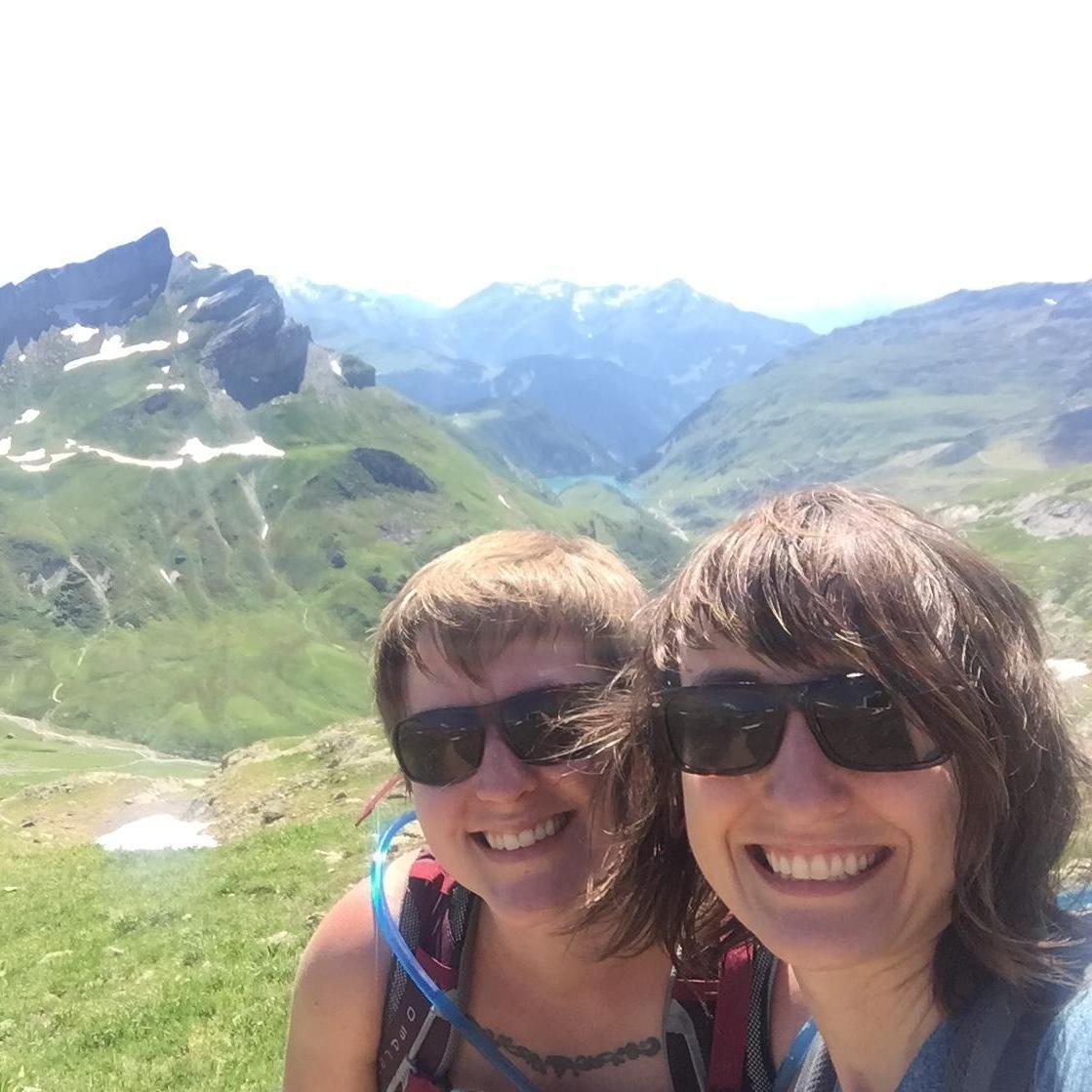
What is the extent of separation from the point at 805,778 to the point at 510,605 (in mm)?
1701

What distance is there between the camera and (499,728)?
4.50m

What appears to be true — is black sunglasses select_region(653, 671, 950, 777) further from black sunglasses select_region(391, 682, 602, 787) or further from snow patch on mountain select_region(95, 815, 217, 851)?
snow patch on mountain select_region(95, 815, 217, 851)

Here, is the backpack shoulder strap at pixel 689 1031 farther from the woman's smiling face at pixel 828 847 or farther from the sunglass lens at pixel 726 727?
the sunglass lens at pixel 726 727

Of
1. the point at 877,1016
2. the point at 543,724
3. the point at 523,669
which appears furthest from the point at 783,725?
the point at 523,669

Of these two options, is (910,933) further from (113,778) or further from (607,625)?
(113,778)

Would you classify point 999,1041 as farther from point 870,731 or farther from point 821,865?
point 870,731

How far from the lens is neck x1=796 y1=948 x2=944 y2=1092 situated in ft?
10.5

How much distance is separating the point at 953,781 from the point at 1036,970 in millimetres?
601

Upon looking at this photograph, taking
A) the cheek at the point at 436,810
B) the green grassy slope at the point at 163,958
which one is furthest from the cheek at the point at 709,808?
the green grassy slope at the point at 163,958

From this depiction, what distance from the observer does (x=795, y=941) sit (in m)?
3.31

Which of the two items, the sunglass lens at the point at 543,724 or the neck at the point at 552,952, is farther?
the neck at the point at 552,952

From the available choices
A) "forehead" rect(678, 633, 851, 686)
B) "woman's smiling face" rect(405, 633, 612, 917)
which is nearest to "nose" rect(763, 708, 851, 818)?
"forehead" rect(678, 633, 851, 686)

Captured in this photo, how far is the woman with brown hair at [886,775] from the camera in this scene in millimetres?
3072

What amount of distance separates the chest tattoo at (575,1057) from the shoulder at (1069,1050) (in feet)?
7.24
